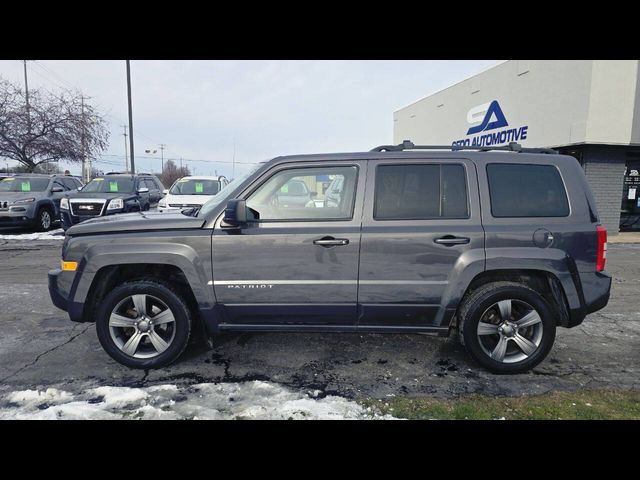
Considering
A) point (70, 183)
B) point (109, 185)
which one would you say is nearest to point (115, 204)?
point (109, 185)

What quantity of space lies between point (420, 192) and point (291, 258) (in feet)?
4.18

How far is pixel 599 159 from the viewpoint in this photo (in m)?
11.7

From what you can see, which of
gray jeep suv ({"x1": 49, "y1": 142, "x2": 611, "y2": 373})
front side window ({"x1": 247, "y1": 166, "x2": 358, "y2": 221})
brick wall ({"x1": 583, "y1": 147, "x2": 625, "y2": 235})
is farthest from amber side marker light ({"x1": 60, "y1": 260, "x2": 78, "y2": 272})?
brick wall ({"x1": 583, "y1": 147, "x2": 625, "y2": 235})

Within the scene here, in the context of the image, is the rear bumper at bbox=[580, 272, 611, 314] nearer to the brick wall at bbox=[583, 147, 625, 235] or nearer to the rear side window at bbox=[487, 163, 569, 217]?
the rear side window at bbox=[487, 163, 569, 217]

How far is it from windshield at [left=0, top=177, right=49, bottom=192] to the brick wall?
17435mm

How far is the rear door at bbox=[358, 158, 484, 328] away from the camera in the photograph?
3.19 m

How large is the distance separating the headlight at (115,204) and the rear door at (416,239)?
935cm

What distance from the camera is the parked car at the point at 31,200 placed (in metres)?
11.3

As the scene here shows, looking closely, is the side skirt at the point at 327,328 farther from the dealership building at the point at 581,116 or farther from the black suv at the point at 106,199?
the black suv at the point at 106,199

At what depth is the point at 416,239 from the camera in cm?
318

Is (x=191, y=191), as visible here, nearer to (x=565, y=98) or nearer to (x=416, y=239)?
(x=416, y=239)

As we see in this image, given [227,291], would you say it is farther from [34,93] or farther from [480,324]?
[34,93]
